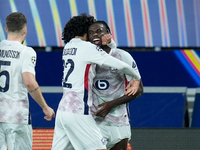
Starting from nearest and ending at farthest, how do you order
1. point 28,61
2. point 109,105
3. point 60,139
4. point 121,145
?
1. point 28,61
2. point 60,139
3. point 109,105
4. point 121,145

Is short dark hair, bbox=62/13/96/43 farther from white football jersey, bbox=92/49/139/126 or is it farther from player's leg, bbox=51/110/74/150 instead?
player's leg, bbox=51/110/74/150

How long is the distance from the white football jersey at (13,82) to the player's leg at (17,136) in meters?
0.05

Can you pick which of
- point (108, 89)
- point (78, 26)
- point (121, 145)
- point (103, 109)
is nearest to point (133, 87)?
point (108, 89)

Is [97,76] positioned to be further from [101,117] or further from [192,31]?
[192,31]

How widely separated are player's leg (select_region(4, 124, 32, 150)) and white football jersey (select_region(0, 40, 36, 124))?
5 cm

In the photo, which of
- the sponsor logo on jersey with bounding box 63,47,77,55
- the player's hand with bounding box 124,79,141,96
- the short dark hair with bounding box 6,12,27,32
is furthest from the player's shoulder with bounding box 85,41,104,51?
the short dark hair with bounding box 6,12,27,32

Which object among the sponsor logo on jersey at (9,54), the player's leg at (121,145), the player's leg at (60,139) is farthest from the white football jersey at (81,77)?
the player's leg at (121,145)

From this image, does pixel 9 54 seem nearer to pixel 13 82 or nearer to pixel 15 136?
pixel 13 82

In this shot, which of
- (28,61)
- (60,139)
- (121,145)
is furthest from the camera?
(121,145)

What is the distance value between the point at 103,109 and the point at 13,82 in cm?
81

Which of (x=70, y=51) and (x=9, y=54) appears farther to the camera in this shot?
(x=70, y=51)

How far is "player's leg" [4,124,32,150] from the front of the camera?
3.51 meters

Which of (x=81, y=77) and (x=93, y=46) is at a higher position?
(x=93, y=46)

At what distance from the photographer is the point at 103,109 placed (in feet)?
12.2
